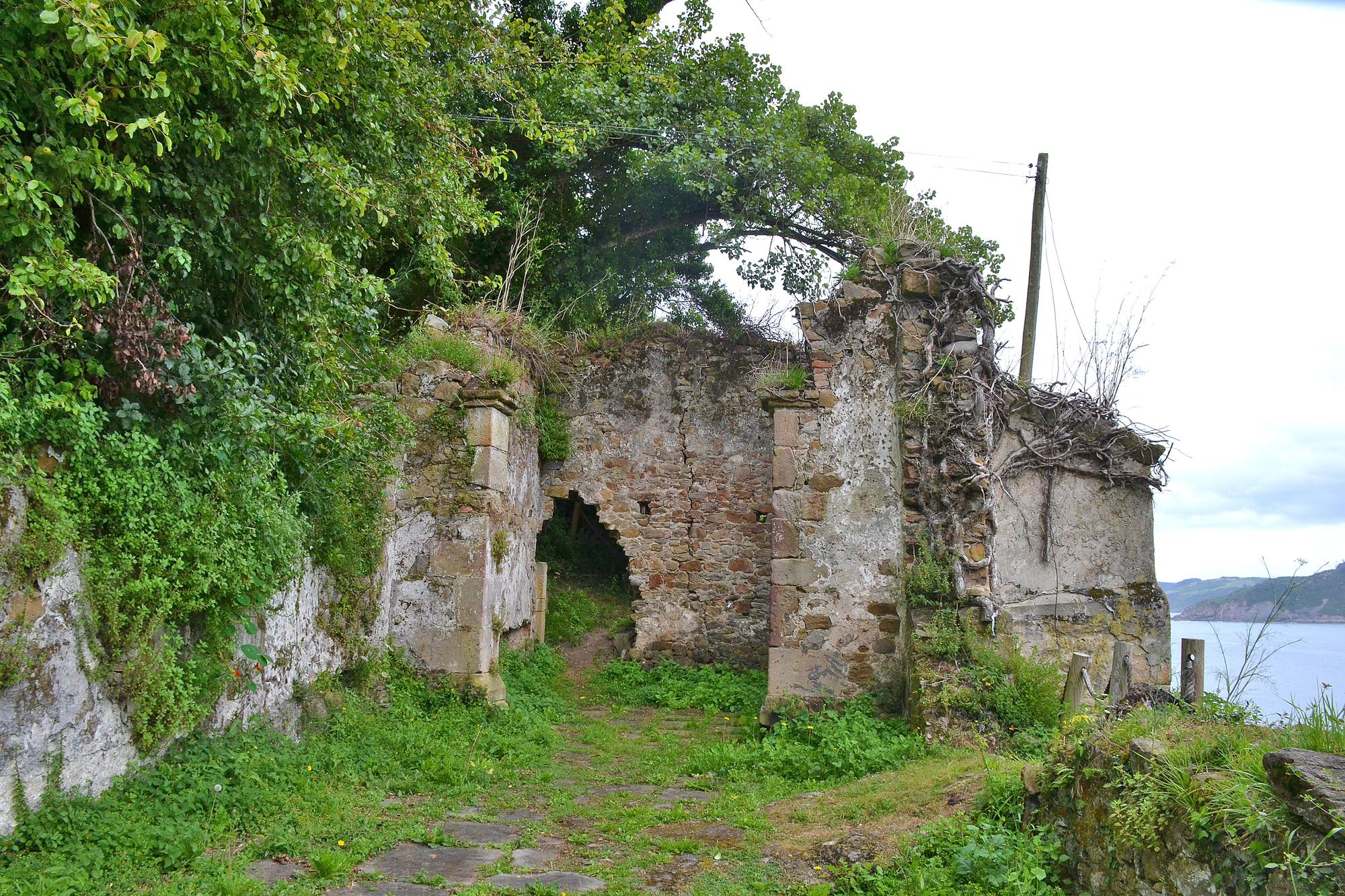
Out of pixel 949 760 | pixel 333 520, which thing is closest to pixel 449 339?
pixel 333 520

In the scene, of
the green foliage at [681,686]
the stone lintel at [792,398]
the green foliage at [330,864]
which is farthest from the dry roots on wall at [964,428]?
the green foliage at [330,864]

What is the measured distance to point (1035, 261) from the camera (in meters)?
12.7

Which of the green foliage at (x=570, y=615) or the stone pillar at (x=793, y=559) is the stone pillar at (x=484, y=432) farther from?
the green foliage at (x=570, y=615)

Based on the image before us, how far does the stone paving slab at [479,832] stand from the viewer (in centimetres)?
501

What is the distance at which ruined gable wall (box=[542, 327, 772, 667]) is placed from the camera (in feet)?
36.9

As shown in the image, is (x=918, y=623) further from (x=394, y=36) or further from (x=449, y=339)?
(x=394, y=36)

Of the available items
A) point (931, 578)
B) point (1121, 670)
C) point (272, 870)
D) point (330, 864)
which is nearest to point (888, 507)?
point (931, 578)

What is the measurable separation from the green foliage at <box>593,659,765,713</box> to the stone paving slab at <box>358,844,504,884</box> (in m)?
4.81

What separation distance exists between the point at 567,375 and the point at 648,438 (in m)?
1.43

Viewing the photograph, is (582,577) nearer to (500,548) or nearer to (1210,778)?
(500,548)

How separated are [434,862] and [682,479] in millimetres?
7380

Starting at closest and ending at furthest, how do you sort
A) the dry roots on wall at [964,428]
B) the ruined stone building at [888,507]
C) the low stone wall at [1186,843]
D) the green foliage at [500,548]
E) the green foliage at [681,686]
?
the low stone wall at [1186,843]
the dry roots on wall at [964,428]
the ruined stone building at [888,507]
the green foliage at [500,548]
the green foliage at [681,686]

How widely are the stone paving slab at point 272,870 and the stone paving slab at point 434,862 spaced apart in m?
0.32

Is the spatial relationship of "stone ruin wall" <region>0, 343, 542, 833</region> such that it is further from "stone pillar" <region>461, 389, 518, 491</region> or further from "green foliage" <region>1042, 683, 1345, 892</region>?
"green foliage" <region>1042, 683, 1345, 892</region>
